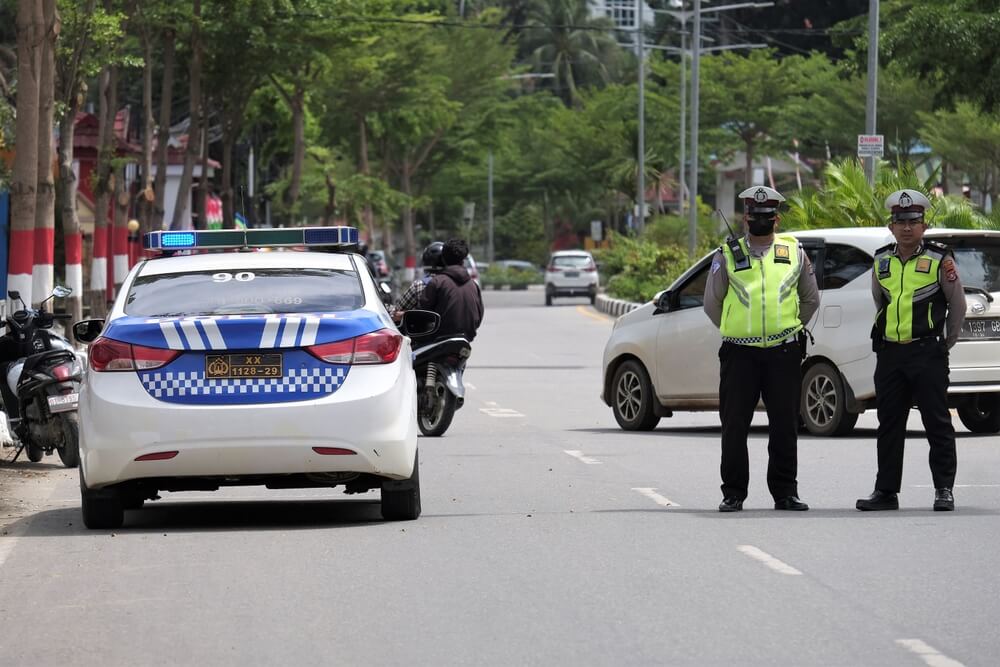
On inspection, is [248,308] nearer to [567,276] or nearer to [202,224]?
[202,224]

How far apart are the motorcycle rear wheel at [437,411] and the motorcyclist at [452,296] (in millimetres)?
521

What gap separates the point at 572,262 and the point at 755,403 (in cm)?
4892

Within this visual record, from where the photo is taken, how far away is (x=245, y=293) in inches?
414

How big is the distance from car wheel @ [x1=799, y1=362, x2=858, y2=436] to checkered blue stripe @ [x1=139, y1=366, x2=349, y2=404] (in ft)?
21.8

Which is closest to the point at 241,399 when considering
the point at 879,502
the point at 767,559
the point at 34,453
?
the point at 767,559

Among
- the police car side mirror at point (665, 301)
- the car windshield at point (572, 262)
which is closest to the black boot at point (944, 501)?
the police car side mirror at point (665, 301)

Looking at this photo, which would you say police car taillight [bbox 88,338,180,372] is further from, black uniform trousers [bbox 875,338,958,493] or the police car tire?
the police car tire

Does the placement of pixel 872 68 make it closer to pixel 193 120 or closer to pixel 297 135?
pixel 193 120

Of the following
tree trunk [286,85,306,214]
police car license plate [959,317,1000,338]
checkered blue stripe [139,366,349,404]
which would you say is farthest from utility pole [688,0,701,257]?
checkered blue stripe [139,366,349,404]

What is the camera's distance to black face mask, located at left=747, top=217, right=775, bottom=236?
421 inches

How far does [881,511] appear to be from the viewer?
10969 millimetres

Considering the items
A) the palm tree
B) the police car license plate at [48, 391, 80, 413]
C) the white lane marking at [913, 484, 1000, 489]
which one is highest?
the palm tree

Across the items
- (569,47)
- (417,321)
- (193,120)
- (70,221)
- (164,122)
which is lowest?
(417,321)

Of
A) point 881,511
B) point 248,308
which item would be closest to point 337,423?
point 248,308
